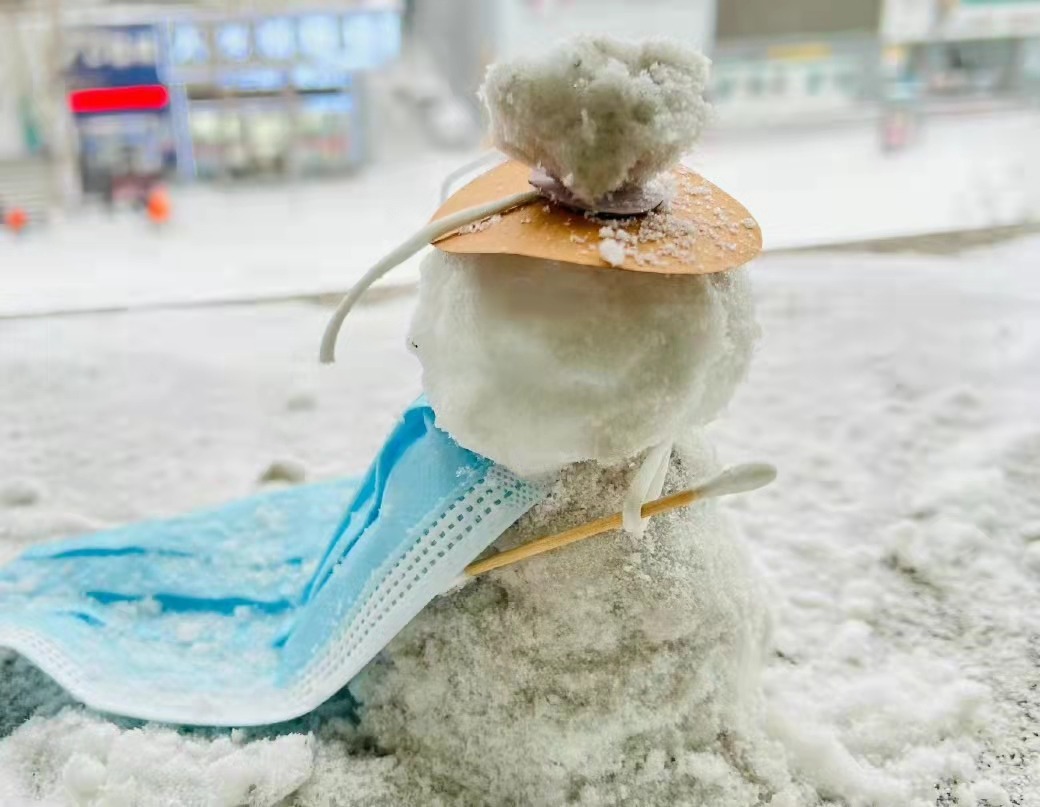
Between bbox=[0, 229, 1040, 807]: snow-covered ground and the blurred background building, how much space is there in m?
0.23

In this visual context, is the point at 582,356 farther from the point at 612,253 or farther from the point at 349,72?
the point at 349,72

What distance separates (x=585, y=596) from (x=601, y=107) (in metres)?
0.28

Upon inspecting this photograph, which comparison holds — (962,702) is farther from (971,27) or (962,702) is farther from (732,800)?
(971,27)

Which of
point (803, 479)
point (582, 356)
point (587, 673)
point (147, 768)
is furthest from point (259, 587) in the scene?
point (803, 479)

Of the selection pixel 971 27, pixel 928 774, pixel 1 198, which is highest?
pixel 971 27

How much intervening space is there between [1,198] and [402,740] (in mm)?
1260

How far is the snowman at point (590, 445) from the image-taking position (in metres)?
0.48

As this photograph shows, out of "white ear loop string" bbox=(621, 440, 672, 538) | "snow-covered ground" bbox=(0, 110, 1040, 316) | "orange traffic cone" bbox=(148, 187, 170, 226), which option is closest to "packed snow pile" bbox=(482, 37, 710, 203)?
"white ear loop string" bbox=(621, 440, 672, 538)

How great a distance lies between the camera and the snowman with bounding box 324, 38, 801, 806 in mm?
484

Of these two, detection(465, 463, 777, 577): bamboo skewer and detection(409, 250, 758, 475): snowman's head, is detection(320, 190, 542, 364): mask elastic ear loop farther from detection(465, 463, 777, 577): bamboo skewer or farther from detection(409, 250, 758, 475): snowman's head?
detection(465, 463, 777, 577): bamboo skewer

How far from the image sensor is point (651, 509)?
537 millimetres

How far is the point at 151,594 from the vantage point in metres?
0.80

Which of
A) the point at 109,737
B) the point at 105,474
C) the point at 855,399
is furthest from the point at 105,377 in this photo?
the point at 855,399

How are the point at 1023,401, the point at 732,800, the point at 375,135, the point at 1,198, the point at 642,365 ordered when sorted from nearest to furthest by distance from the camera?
the point at 642,365
the point at 732,800
the point at 1023,401
the point at 1,198
the point at 375,135
